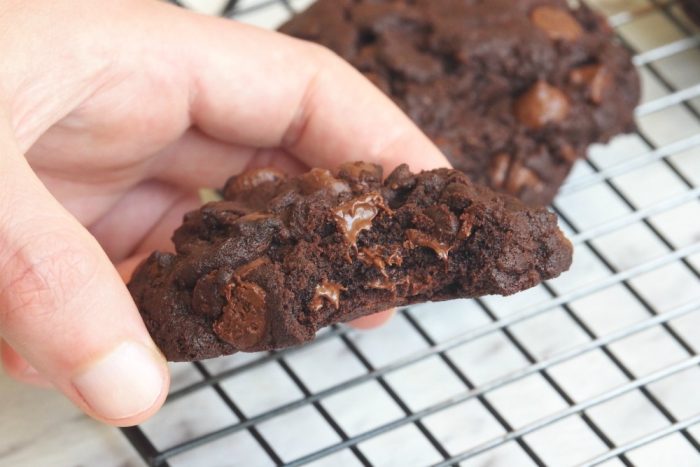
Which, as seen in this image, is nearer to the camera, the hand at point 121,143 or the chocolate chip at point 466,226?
the hand at point 121,143

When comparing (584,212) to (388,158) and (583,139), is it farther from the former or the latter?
(388,158)

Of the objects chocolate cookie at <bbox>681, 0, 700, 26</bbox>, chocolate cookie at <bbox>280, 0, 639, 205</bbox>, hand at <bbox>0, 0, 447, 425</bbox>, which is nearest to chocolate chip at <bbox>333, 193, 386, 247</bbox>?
hand at <bbox>0, 0, 447, 425</bbox>

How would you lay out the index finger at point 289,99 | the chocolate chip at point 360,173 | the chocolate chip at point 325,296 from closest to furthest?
the chocolate chip at point 325,296 → the chocolate chip at point 360,173 → the index finger at point 289,99

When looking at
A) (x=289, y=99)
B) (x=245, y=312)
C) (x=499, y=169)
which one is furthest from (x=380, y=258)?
(x=499, y=169)

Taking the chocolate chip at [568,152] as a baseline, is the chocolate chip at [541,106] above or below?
above

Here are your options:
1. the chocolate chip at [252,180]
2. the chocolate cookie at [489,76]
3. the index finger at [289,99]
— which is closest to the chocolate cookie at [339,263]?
the chocolate chip at [252,180]

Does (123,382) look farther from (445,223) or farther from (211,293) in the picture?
(445,223)

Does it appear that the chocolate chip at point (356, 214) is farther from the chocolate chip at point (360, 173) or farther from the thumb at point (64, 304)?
the thumb at point (64, 304)
